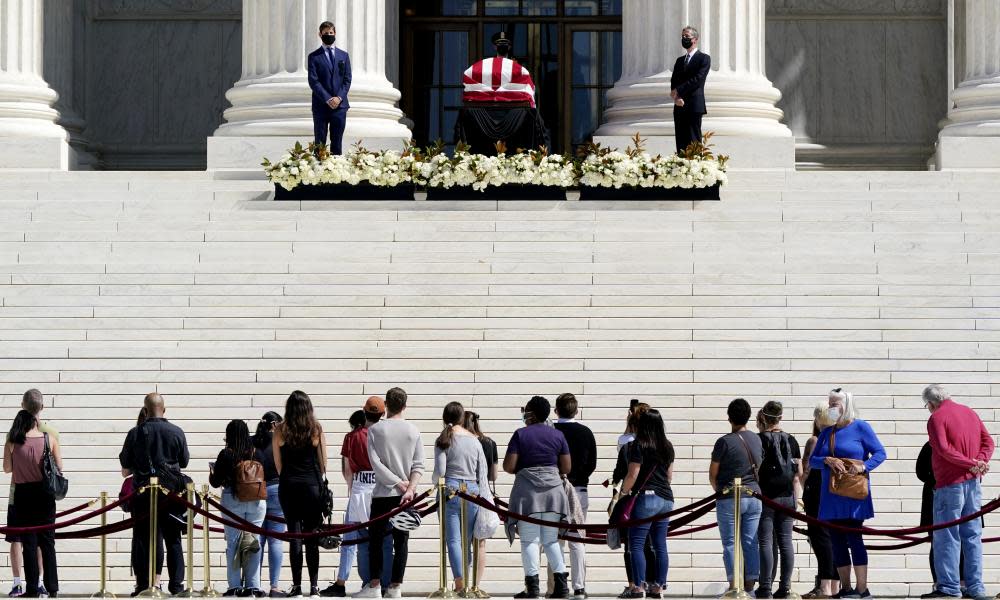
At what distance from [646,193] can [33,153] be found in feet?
27.6

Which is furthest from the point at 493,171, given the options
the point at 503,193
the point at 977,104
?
the point at 977,104

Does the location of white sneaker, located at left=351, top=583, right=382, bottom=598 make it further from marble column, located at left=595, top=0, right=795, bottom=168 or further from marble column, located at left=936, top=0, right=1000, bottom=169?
marble column, located at left=936, top=0, right=1000, bottom=169

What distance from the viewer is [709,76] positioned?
2730 cm

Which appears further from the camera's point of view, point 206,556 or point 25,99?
point 25,99

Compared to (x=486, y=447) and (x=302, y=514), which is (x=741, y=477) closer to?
(x=486, y=447)

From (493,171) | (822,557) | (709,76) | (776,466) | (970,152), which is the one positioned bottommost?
(822,557)

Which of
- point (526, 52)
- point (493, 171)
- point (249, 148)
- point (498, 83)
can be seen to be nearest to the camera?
point (493, 171)

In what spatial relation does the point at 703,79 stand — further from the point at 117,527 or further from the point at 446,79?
the point at 117,527

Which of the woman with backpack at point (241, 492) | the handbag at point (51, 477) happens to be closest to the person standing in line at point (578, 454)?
the woman with backpack at point (241, 492)

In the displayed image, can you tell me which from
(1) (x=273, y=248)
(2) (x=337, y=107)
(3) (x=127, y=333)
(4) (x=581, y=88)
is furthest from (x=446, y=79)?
(3) (x=127, y=333)

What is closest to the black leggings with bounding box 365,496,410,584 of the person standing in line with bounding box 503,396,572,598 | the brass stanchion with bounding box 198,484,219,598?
the person standing in line with bounding box 503,396,572,598

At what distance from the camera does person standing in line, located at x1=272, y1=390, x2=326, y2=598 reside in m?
14.8

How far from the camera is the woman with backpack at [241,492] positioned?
15039 millimetres

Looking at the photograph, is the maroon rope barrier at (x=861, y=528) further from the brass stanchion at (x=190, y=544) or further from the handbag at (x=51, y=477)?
the handbag at (x=51, y=477)
